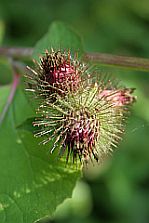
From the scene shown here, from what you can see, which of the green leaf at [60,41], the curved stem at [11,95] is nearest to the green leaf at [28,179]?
the curved stem at [11,95]

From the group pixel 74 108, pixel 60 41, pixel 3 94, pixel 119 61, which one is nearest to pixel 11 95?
pixel 3 94

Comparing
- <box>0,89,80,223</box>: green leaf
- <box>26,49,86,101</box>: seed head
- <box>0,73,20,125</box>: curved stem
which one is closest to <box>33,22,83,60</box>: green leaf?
<box>0,73,20,125</box>: curved stem

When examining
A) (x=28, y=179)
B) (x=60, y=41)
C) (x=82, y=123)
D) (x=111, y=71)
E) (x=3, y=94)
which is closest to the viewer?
(x=82, y=123)

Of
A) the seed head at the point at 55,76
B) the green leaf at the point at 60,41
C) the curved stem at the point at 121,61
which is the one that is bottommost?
the seed head at the point at 55,76

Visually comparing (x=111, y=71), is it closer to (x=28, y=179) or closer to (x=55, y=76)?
(x=28, y=179)

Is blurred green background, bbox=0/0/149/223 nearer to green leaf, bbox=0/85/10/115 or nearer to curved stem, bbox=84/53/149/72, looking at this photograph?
green leaf, bbox=0/85/10/115

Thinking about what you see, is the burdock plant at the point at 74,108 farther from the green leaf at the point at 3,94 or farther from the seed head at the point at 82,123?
the green leaf at the point at 3,94

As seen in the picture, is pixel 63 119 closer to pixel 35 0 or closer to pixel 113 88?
pixel 113 88
